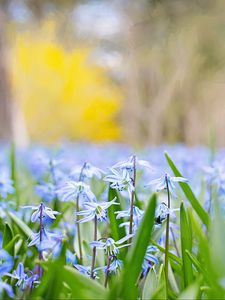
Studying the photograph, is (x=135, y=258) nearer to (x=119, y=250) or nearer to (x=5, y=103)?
(x=119, y=250)

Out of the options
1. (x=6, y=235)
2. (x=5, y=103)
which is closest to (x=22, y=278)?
(x=6, y=235)

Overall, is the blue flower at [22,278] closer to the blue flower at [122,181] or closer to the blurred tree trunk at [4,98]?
the blue flower at [122,181]

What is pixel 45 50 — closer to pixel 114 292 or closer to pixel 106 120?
pixel 106 120

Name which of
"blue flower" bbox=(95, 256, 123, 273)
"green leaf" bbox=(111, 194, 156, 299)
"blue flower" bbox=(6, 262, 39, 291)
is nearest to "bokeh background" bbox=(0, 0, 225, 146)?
"blue flower" bbox=(95, 256, 123, 273)

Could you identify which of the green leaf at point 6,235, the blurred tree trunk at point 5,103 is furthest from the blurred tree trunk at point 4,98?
the green leaf at point 6,235

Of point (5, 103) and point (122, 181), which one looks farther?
point (5, 103)

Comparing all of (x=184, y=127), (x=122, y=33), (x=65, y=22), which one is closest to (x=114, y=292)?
(x=184, y=127)
